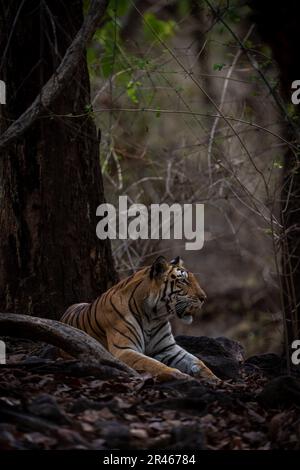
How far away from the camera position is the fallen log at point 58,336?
6.02 m

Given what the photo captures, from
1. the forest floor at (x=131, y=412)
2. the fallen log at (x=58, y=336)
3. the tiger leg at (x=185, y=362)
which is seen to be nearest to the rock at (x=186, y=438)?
the forest floor at (x=131, y=412)

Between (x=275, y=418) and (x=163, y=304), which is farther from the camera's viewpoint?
(x=163, y=304)

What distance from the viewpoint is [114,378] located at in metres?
5.74

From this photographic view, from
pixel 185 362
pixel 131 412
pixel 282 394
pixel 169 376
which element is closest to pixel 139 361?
pixel 185 362

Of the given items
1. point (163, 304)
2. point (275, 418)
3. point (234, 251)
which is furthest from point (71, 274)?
point (234, 251)

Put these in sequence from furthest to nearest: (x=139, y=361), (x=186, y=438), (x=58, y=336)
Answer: (x=139, y=361)
(x=58, y=336)
(x=186, y=438)

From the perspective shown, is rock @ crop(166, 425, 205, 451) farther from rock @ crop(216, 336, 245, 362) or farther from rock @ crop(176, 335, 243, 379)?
rock @ crop(216, 336, 245, 362)

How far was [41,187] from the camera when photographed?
7.53 meters

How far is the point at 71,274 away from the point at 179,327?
657 cm

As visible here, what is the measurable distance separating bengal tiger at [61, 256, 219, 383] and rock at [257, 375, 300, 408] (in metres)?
1.73

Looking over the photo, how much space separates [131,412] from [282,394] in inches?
40.0

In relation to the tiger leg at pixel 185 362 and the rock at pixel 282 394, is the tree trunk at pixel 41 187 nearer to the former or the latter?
the tiger leg at pixel 185 362

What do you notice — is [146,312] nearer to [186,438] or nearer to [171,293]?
[171,293]

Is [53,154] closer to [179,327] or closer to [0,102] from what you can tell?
[0,102]
